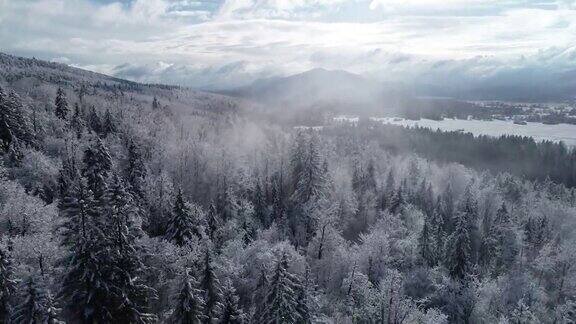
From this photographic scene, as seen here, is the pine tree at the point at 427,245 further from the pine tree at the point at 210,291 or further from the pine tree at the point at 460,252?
the pine tree at the point at 210,291

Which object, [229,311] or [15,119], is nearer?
[229,311]

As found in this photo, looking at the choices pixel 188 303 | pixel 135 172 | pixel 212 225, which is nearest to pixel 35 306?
pixel 188 303

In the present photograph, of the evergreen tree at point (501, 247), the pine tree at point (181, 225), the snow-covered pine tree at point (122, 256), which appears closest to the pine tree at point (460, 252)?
the evergreen tree at point (501, 247)

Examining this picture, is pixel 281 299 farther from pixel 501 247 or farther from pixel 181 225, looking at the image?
→ pixel 501 247

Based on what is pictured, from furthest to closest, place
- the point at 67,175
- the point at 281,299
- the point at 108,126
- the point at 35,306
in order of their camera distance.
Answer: the point at 108,126
the point at 67,175
the point at 281,299
the point at 35,306

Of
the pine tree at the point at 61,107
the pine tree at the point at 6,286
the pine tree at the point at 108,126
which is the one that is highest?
the pine tree at the point at 61,107

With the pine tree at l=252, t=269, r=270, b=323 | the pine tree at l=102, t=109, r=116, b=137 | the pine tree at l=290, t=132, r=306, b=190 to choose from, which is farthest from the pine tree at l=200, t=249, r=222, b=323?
the pine tree at l=102, t=109, r=116, b=137

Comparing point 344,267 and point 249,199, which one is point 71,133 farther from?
point 344,267
